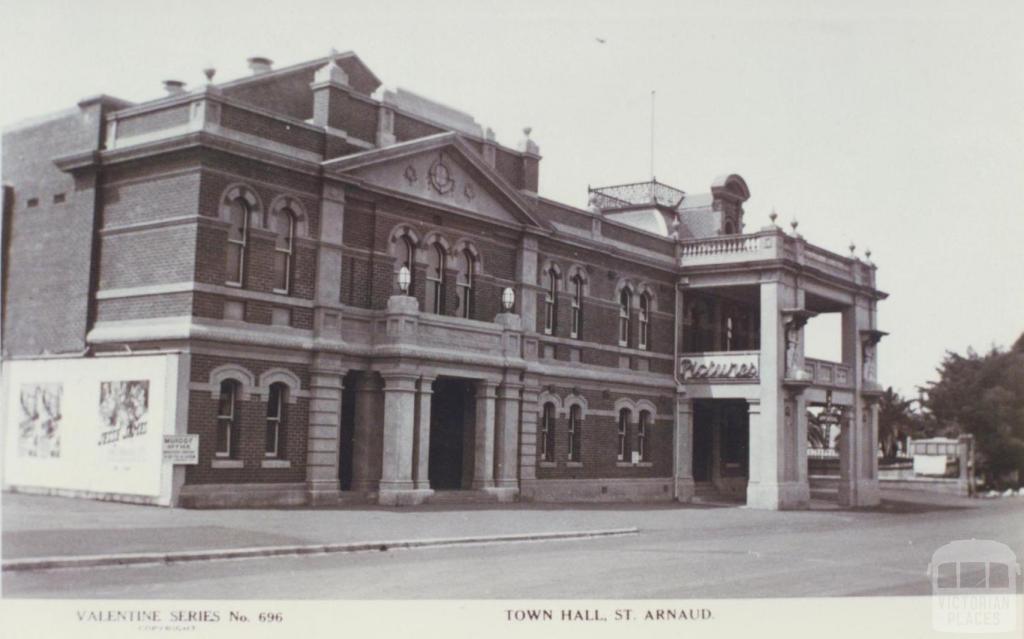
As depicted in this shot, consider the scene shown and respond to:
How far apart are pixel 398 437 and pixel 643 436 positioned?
12002 mm

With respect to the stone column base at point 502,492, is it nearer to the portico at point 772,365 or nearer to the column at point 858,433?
the portico at point 772,365

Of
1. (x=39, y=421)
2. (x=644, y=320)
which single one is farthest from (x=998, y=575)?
(x=644, y=320)

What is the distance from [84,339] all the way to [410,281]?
742 centimetres

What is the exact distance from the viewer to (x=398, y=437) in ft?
80.7

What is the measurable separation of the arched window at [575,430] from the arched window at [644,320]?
3983 millimetres

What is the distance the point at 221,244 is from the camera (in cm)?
2192

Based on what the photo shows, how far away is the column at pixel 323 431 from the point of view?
23.5 meters

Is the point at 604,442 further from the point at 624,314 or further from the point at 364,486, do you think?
the point at 364,486

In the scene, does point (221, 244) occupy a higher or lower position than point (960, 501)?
higher

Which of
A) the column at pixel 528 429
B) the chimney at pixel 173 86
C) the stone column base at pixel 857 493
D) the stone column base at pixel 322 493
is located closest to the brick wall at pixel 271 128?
the chimney at pixel 173 86

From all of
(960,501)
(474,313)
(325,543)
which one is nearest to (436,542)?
(325,543)

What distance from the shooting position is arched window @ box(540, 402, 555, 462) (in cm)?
3048

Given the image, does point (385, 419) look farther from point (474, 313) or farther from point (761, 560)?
point (761, 560)

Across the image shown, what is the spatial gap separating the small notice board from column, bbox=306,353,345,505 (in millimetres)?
3094
